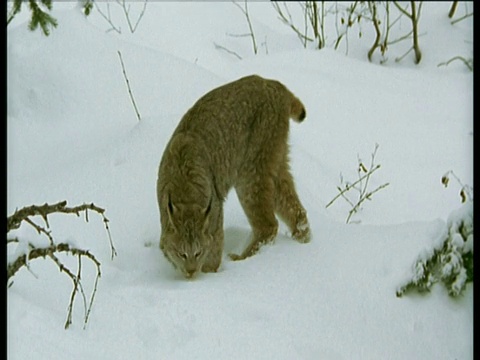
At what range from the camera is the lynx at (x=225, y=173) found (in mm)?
4559

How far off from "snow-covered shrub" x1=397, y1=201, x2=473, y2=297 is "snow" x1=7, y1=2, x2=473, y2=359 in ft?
0.13

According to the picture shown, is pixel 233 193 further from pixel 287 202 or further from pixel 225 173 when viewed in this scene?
pixel 225 173

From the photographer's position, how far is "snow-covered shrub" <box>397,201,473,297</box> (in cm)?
327

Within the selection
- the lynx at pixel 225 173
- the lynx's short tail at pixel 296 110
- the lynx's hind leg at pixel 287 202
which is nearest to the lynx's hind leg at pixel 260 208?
the lynx at pixel 225 173

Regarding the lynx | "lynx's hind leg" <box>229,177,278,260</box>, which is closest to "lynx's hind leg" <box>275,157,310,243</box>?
the lynx

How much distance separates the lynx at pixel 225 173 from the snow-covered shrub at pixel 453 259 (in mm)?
1416

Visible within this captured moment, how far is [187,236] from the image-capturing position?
4527 mm

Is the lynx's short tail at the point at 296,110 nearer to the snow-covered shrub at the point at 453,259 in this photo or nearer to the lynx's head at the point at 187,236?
the lynx's head at the point at 187,236

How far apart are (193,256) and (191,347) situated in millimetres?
1065

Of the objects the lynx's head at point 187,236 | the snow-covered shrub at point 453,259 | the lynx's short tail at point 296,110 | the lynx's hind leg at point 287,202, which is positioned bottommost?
the lynx's hind leg at point 287,202

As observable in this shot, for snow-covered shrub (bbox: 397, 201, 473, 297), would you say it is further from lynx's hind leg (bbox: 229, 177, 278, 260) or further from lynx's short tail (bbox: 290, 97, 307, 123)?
lynx's short tail (bbox: 290, 97, 307, 123)

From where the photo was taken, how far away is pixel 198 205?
4609mm

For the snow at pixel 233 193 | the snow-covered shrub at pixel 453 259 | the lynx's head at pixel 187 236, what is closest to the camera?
the snow-covered shrub at pixel 453 259

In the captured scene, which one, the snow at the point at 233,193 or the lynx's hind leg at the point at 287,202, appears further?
the lynx's hind leg at the point at 287,202
